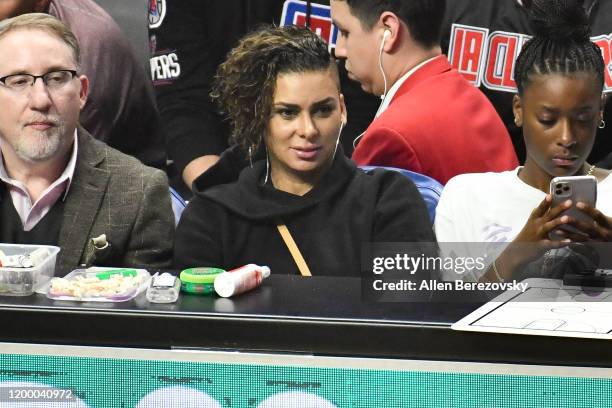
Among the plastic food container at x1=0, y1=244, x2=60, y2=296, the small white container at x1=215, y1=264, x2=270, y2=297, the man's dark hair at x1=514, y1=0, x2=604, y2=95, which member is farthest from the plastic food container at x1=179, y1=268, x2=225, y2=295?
the man's dark hair at x1=514, y1=0, x2=604, y2=95

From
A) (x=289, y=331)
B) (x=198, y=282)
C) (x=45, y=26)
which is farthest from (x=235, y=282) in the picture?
(x=45, y=26)

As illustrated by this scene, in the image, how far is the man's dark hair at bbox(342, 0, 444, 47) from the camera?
7.45 ft

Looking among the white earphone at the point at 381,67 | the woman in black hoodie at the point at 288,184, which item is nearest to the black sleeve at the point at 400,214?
the woman in black hoodie at the point at 288,184

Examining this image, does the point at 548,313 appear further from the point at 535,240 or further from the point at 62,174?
the point at 62,174

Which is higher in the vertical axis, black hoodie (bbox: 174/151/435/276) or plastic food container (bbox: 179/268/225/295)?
black hoodie (bbox: 174/151/435/276)

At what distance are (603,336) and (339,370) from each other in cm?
49

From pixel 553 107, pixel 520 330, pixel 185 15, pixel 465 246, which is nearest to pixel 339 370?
pixel 520 330

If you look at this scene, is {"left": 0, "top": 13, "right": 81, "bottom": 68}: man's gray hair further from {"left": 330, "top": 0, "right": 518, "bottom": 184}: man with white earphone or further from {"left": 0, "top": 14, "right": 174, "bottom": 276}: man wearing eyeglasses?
{"left": 330, "top": 0, "right": 518, "bottom": 184}: man with white earphone

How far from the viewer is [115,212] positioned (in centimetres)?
244

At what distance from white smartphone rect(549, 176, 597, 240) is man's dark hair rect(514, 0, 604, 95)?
25 cm

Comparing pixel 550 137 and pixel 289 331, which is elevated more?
pixel 550 137

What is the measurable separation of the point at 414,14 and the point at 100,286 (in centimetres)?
105

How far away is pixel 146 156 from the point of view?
7.90 ft

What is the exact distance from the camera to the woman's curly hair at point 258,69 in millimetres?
2303
